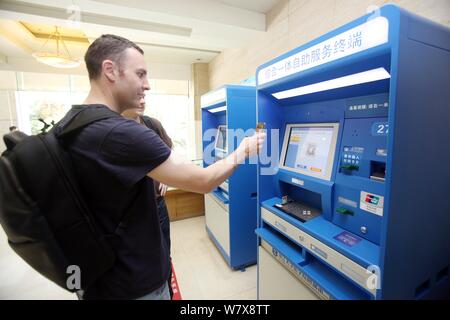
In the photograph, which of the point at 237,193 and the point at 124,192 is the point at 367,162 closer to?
the point at 124,192

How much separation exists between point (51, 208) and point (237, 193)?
70.4 inches

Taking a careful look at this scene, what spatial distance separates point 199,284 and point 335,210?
175cm

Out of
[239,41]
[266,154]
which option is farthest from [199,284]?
[239,41]

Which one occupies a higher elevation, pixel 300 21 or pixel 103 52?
pixel 300 21

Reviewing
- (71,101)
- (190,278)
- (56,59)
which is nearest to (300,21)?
(190,278)

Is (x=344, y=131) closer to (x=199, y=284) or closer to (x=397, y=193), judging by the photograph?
(x=397, y=193)

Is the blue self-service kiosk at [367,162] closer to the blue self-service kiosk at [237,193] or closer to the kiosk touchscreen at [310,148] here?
the kiosk touchscreen at [310,148]

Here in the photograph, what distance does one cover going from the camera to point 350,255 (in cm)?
97

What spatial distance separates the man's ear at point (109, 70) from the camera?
952 mm

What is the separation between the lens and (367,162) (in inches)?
42.2

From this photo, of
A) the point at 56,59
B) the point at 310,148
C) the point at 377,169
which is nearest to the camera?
the point at 377,169

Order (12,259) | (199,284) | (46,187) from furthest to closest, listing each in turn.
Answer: (12,259), (199,284), (46,187)

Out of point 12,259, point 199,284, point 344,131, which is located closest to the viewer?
point 344,131

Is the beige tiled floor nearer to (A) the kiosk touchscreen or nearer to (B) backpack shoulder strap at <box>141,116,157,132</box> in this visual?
(A) the kiosk touchscreen
